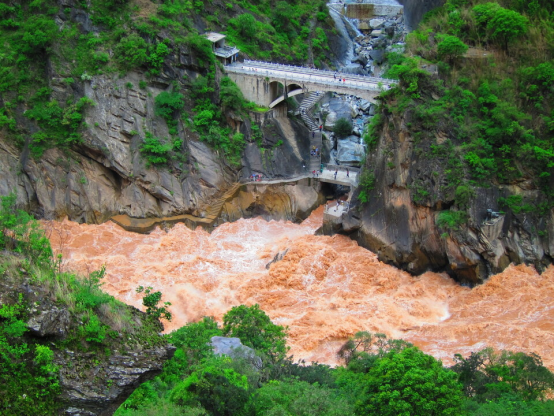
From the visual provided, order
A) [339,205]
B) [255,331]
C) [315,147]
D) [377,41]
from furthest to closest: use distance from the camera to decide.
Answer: [377,41]
[315,147]
[339,205]
[255,331]

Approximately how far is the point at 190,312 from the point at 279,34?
30217 millimetres

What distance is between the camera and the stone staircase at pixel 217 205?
47.8 m

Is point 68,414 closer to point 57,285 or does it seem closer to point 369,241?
point 57,285

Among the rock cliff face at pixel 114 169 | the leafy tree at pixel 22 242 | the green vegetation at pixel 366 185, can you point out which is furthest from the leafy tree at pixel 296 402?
the rock cliff face at pixel 114 169

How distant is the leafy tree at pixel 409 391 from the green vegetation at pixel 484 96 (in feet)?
63.9

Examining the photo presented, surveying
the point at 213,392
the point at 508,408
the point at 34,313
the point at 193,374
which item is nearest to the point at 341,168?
the point at 508,408

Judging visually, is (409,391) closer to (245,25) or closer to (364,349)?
(364,349)

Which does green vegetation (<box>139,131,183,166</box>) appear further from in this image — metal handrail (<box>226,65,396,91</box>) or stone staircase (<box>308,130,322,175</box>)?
stone staircase (<box>308,130,322,175</box>)

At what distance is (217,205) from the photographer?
4809 centimetres

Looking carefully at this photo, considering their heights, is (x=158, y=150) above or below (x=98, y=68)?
below

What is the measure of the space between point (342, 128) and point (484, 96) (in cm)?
1464

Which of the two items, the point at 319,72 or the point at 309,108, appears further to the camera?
the point at 309,108

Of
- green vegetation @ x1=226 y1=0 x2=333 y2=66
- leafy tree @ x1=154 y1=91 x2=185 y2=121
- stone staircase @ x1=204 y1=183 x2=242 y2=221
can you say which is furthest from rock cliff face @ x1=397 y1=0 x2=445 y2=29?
stone staircase @ x1=204 y1=183 x2=242 y2=221

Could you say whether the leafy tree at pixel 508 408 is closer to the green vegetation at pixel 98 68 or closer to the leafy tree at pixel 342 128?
the green vegetation at pixel 98 68
